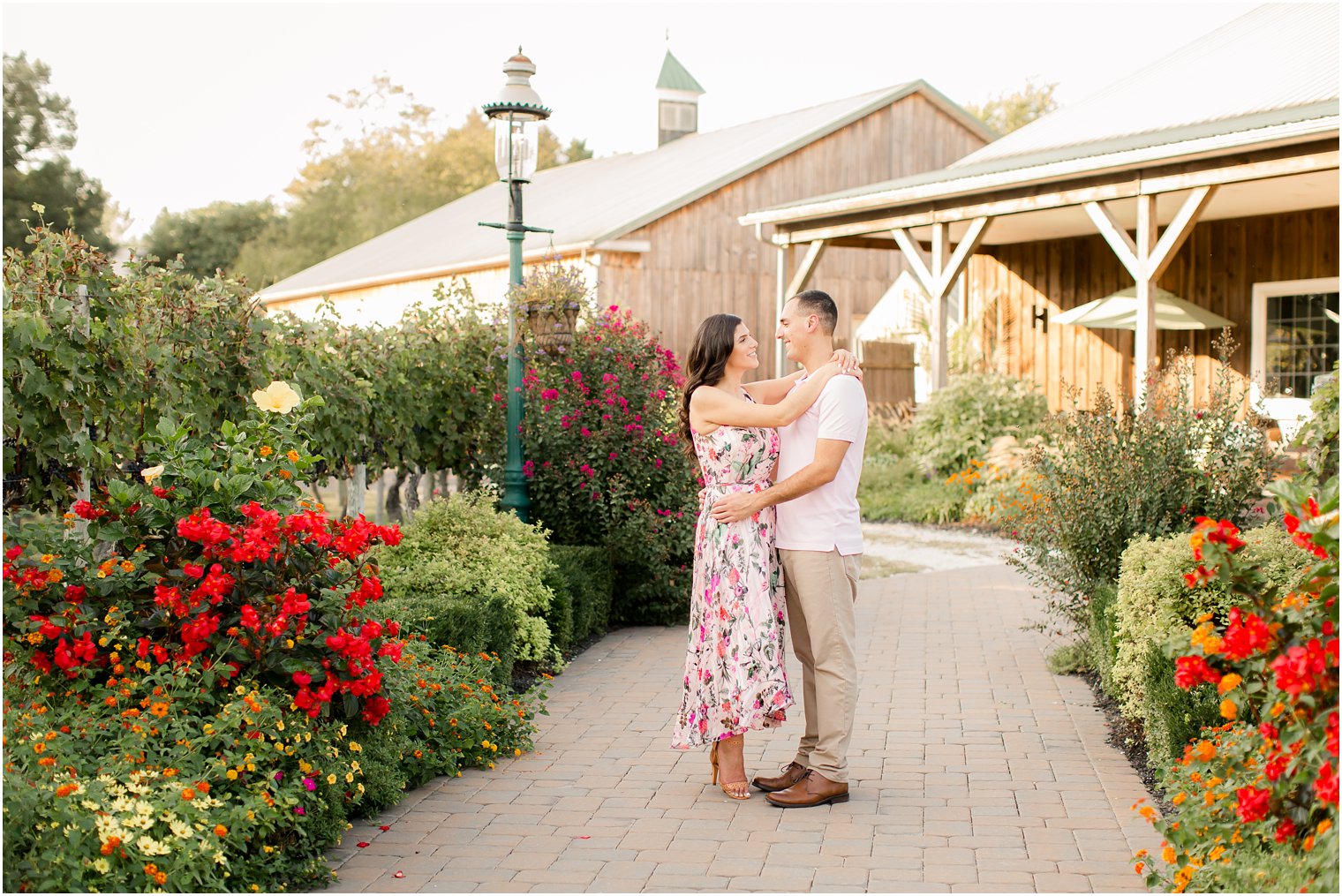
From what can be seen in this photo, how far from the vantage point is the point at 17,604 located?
382cm

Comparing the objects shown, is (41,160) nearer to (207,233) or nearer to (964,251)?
(207,233)

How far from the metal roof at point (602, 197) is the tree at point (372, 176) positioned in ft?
32.6

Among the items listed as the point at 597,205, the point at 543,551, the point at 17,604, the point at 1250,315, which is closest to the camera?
the point at 17,604

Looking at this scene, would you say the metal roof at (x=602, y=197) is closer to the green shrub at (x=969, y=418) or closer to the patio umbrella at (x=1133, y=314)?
the green shrub at (x=969, y=418)

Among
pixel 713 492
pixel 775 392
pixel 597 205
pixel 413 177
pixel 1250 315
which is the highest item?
pixel 413 177

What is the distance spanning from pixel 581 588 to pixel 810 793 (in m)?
3.00

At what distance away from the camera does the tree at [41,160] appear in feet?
97.6

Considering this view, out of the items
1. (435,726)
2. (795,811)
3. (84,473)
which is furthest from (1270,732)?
(84,473)

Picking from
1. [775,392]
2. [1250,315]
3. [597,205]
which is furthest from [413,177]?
[775,392]

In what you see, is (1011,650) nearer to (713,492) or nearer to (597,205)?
(713,492)

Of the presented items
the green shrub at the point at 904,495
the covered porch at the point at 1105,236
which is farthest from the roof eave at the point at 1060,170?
the green shrub at the point at 904,495

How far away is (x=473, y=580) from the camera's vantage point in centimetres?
584

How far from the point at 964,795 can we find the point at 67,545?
3133mm

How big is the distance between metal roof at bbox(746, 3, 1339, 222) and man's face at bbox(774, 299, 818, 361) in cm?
747
